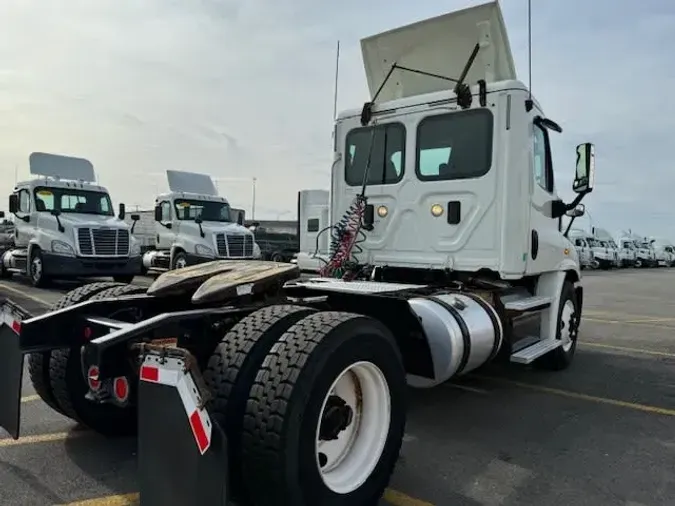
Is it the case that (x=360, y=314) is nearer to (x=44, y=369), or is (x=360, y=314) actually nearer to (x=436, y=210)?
(x=44, y=369)

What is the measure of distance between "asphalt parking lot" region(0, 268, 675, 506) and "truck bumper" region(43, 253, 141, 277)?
10.1 meters

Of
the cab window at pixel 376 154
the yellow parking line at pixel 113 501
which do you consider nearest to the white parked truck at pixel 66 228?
the cab window at pixel 376 154

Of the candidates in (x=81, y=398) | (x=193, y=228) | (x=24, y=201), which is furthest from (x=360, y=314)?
(x=193, y=228)

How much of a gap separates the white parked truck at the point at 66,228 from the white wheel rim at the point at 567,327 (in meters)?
12.0

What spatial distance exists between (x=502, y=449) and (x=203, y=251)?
14.5 metres

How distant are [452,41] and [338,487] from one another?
15.5ft

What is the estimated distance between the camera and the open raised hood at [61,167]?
52.7 feet

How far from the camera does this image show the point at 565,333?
6711 mm

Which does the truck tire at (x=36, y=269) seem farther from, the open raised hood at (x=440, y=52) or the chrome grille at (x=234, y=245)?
the open raised hood at (x=440, y=52)

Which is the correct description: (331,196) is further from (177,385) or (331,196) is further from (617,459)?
(177,385)

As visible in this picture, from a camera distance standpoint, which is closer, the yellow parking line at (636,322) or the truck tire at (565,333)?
the truck tire at (565,333)

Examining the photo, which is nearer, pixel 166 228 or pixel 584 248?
pixel 166 228

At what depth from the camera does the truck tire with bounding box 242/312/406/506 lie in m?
2.56

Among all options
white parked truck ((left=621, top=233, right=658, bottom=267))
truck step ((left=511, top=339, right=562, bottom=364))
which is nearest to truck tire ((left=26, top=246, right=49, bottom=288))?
truck step ((left=511, top=339, right=562, bottom=364))
